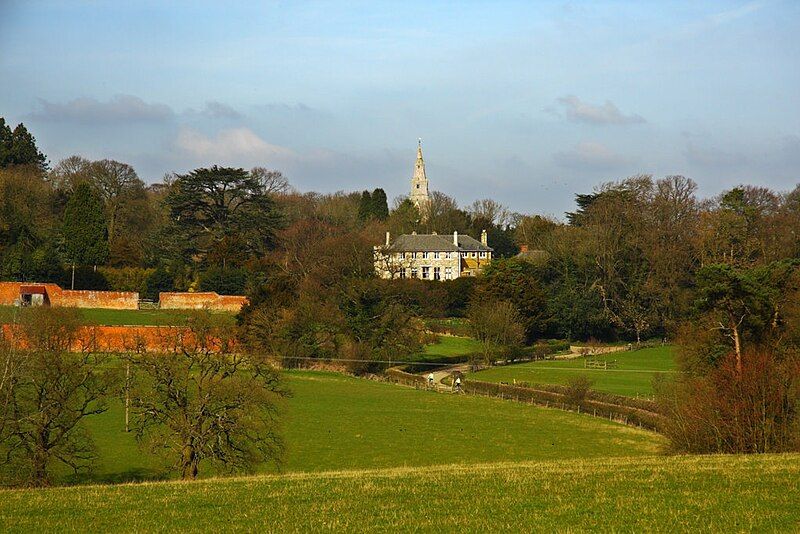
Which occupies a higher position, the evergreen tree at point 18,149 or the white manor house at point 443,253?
the evergreen tree at point 18,149

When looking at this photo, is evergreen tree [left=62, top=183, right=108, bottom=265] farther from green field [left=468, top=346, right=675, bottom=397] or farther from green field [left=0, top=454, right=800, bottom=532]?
green field [left=0, top=454, right=800, bottom=532]

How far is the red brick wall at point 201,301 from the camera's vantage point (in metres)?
68.2

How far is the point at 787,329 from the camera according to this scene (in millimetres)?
35062

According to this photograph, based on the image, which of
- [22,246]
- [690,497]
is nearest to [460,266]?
[22,246]

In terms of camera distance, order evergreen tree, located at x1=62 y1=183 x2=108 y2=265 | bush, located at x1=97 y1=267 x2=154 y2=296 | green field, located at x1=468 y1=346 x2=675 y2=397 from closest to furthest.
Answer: green field, located at x1=468 y1=346 x2=675 y2=397 < evergreen tree, located at x1=62 y1=183 x2=108 y2=265 < bush, located at x1=97 y1=267 x2=154 y2=296

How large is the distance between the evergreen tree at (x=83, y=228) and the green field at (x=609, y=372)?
30.2 metres

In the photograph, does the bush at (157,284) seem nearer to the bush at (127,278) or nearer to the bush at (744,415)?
the bush at (127,278)

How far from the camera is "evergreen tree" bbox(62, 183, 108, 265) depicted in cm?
7088

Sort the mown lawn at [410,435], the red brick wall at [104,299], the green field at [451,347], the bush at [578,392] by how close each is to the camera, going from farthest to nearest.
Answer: the red brick wall at [104,299] → the green field at [451,347] → the bush at [578,392] → the mown lawn at [410,435]

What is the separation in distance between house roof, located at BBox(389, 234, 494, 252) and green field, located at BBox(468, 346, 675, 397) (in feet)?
123

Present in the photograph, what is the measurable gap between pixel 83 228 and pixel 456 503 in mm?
62106

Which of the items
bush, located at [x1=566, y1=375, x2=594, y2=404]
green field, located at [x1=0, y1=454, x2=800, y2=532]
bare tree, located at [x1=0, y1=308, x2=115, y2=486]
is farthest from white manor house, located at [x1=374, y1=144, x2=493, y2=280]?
green field, located at [x1=0, y1=454, x2=800, y2=532]

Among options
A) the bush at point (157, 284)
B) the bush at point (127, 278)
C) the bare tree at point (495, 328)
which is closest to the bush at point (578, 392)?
the bare tree at point (495, 328)

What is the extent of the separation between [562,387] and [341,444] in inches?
622
